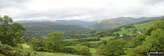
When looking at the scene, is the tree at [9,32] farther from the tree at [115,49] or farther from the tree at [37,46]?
Answer: the tree at [115,49]

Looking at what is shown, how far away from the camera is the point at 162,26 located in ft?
121

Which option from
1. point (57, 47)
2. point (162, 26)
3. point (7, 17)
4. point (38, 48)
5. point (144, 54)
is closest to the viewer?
point (7, 17)

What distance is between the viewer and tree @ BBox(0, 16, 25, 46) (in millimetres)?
27664

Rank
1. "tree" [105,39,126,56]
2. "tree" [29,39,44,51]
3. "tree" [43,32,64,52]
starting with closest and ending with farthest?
"tree" [29,39,44,51]
"tree" [43,32,64,52]
"tree" [105,39,126,56]

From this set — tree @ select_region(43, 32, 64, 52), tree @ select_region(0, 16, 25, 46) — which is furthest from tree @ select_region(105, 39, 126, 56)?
tree @ select_region(0, 16, 25, 46)

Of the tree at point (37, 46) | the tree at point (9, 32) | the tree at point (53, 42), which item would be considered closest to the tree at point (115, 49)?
the tree at point (53, 42)

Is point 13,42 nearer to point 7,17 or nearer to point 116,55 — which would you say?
point 7,17

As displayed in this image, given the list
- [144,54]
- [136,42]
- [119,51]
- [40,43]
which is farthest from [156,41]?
[40,43]

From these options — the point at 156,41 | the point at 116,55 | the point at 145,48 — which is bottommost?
the point at 116,55

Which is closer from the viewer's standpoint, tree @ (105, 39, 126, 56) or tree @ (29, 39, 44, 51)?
tree @ (29, 39, 44, 51)

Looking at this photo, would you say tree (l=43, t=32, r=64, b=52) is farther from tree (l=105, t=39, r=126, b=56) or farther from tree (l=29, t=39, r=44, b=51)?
tree (l=105, t=39, r=126, b=56)

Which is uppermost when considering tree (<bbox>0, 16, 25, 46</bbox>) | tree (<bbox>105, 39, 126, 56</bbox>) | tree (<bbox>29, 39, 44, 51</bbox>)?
tree (<bbox>0, 16, 25, 46</bbox>)

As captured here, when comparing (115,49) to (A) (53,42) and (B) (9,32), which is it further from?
(B) (9,32)

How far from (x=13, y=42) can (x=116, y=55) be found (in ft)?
140
